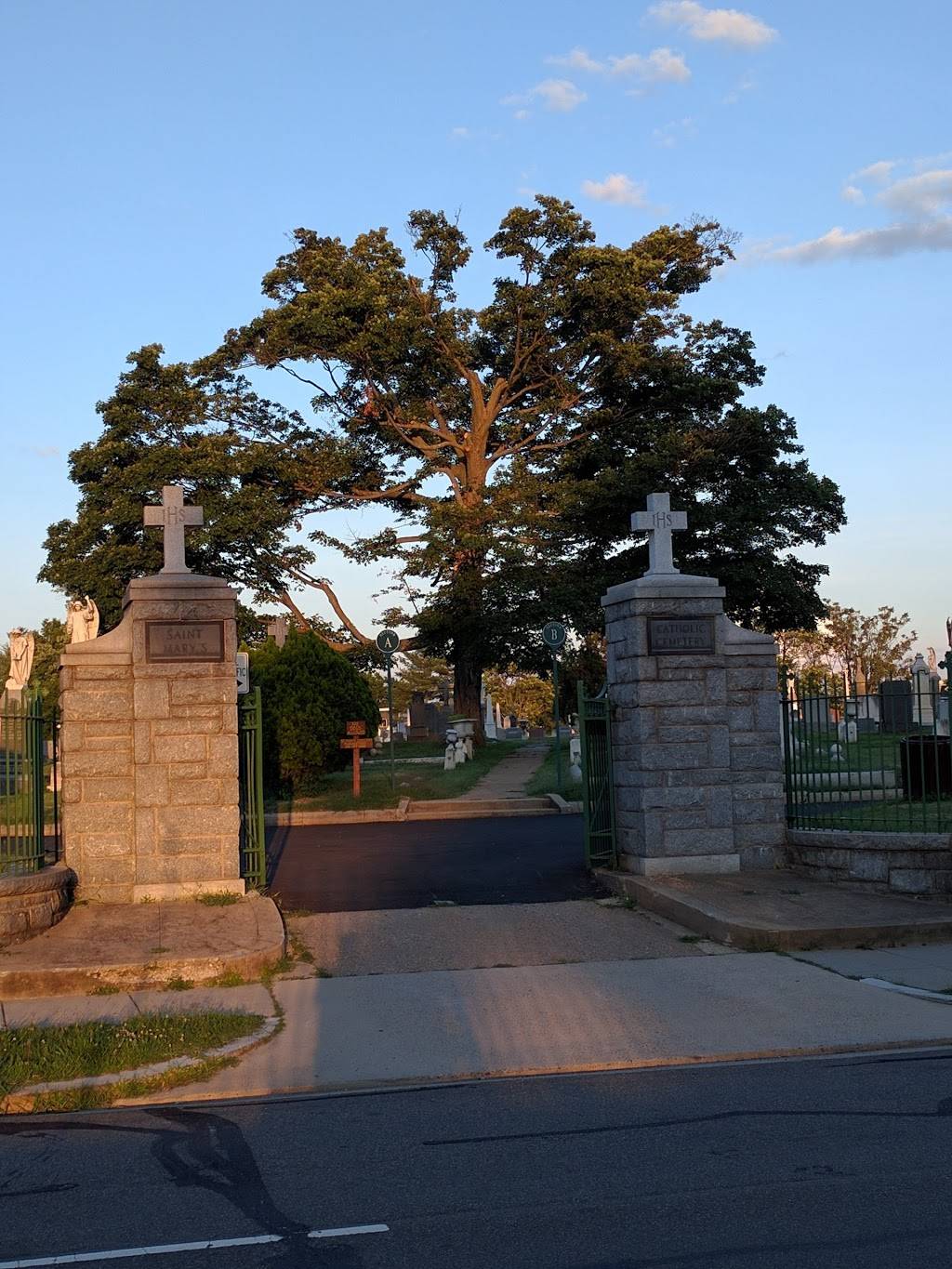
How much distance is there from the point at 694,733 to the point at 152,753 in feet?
16.9

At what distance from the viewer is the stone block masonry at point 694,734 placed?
1288cm

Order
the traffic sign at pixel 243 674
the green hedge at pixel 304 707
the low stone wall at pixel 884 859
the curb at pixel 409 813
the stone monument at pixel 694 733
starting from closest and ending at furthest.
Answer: the low stone wall at pixel 884 859 < the stone monument at pixel 694 733 < the traffic sign at pixel 243 674 < the curb at pixel 409 813 < the green hedge at pixel 304 707

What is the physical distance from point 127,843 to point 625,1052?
5825mm

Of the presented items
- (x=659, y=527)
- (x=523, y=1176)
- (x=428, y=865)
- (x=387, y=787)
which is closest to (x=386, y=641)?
(x=387, y=787)

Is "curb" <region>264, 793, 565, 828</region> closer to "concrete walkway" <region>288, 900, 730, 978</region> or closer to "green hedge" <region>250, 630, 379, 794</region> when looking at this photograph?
"green hedge" <region>250, 630, 379, 794</region>

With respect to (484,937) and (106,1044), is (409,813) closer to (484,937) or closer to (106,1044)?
(484,937)

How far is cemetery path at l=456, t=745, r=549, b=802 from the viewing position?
2306 centimetres

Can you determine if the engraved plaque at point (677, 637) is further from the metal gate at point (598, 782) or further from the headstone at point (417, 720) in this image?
the headstone at point (417, 720)

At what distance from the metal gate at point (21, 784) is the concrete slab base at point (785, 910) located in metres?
5.47

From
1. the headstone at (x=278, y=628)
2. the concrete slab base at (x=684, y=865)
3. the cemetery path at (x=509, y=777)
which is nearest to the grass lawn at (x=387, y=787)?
the cemetery path at (x=509, y=777)

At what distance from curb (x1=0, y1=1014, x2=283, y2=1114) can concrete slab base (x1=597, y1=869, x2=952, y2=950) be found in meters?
4.25

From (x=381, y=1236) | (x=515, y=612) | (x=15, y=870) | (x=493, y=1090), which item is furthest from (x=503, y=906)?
(x=515, y=612)

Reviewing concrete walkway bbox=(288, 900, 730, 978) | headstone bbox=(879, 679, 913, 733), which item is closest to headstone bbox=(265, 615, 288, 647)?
concrete walkway bbox=(288, 900, 730, 978)

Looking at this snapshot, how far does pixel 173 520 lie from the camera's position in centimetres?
1302
